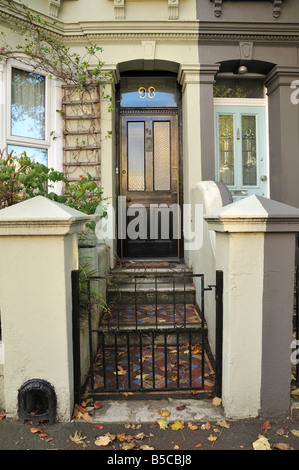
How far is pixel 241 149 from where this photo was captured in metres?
5.75

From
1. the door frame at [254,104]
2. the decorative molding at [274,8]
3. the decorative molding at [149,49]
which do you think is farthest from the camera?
the door frame at [254,104]

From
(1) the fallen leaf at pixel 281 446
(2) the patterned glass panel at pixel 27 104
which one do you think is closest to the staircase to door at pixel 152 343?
(1) the fallen leaf at pixel 281 446

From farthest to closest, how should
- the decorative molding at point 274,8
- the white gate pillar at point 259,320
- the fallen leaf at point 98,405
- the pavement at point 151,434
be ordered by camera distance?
the decorative molding at point 274,8
the fallen leaf at point 98,405
the white gate pillar at point 259,320
the pavement at point 151,434

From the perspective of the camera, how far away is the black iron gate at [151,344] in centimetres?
288

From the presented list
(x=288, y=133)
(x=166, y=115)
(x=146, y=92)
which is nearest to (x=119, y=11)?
(x=146, y=92)

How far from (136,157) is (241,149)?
1.78 metres

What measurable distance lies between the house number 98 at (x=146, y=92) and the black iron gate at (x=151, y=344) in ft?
10.4

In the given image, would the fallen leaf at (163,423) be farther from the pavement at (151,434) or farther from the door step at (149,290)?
the door step at (149,290)

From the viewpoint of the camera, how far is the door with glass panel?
574 cm

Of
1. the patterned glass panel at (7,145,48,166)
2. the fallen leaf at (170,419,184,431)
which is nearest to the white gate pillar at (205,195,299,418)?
the fallen leaf at (170,419,184,431)

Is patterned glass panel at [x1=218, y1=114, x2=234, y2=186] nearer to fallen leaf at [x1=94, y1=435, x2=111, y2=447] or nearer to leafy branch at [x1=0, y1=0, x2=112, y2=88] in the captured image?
leafy branch at [x1=0, y1=0, x2=112, y2=88]

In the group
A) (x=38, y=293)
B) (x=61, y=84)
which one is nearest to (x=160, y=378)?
(x=38, y=293)

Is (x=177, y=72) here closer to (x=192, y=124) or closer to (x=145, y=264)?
(x=192, y=124)
